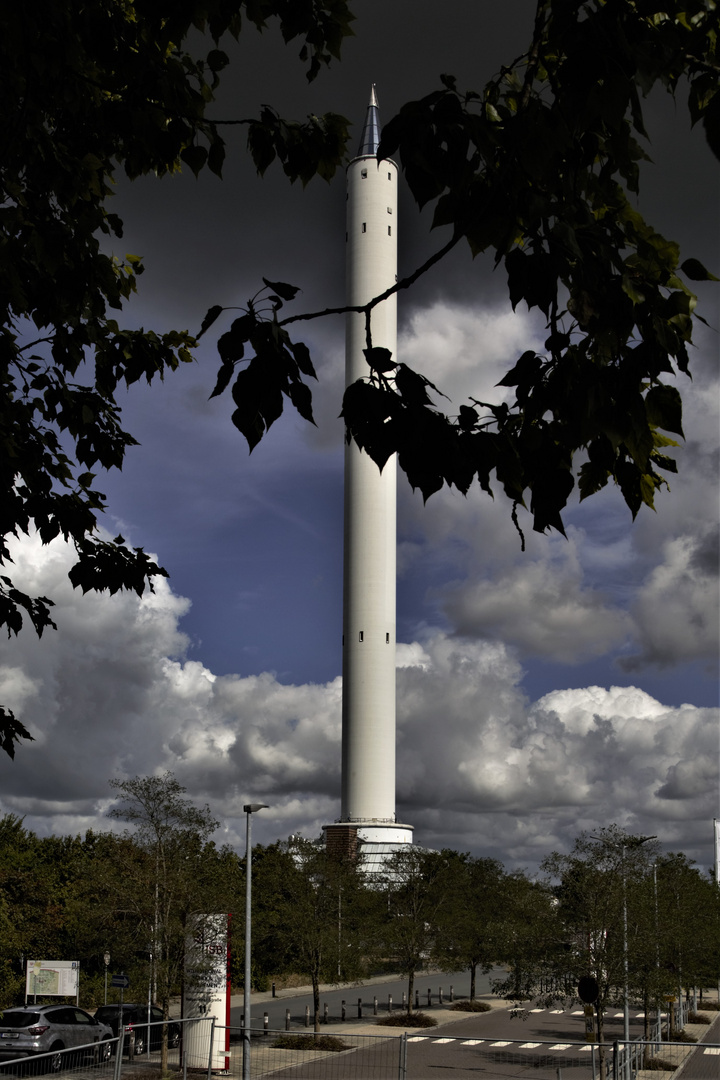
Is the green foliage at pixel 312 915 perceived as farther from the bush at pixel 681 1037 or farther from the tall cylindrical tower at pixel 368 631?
the tall cylindrical tower at pixel 368 631

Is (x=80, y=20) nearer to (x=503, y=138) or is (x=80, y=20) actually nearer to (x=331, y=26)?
(x=331, y=26)

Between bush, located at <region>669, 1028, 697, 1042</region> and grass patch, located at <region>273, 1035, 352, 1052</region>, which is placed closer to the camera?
grass patch, located at <region>273, 1035, 352, 1052</region>

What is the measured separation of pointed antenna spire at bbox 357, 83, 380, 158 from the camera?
91.6 meters

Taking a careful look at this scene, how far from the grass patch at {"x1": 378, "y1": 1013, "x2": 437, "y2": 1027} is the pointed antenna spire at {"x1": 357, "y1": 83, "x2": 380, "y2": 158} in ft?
221

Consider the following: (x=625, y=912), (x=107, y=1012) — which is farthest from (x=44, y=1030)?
(x=625, y=912)

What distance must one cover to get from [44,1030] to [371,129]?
79846mm

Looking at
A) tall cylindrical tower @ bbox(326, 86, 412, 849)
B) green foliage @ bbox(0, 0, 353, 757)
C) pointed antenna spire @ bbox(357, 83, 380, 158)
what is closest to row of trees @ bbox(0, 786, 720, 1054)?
tall cylindrical tower @ bbox(326, 86, 412, 849)

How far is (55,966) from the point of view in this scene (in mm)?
41156

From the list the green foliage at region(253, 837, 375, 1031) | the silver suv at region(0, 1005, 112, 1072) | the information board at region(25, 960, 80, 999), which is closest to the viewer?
the silver suv at region(0, 1005, 112, 1072)

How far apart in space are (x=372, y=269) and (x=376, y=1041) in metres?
62.2

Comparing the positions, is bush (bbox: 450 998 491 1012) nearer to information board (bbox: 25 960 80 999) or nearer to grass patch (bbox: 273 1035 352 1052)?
grass patch (bbox: 273 1035 352 1052)

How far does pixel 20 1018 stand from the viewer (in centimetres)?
3159

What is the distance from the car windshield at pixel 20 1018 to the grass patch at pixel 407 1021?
21.2 metres

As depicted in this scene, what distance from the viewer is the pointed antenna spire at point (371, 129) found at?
9156cm
